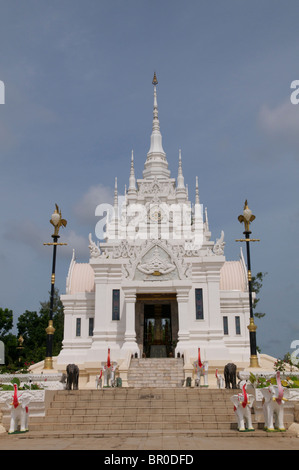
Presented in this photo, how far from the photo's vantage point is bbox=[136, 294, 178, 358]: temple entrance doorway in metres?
28.2

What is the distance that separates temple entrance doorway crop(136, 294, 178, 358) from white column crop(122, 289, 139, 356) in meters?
1.65

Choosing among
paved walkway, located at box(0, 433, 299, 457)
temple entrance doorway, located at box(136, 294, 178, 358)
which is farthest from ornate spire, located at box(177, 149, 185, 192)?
paved walkway, located at box(0, 433, 299, 457)

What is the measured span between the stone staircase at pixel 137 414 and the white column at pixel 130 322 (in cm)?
963

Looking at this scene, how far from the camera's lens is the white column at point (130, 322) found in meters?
25.3

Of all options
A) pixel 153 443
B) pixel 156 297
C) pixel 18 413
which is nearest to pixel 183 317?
pixel 156 297

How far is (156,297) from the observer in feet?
91.9

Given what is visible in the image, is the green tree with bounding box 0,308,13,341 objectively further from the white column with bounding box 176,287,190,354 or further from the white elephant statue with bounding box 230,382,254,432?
the white elephant statue with bounding box 230,382,254,432

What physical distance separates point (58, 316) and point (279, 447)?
4594cm

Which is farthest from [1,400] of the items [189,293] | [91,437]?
→ [189,293]

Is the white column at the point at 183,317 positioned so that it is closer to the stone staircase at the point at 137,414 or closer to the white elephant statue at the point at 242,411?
the stone staircase at the point at 137,414

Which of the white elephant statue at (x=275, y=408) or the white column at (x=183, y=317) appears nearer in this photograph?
the white elephant statue at (x=275, y=408)

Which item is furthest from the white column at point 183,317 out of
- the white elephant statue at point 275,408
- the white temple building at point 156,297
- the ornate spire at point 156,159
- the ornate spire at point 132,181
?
the ornate spire at point 156,159

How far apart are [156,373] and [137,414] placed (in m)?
7.46

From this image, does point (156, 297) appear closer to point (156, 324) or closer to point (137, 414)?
point (156, 324)
